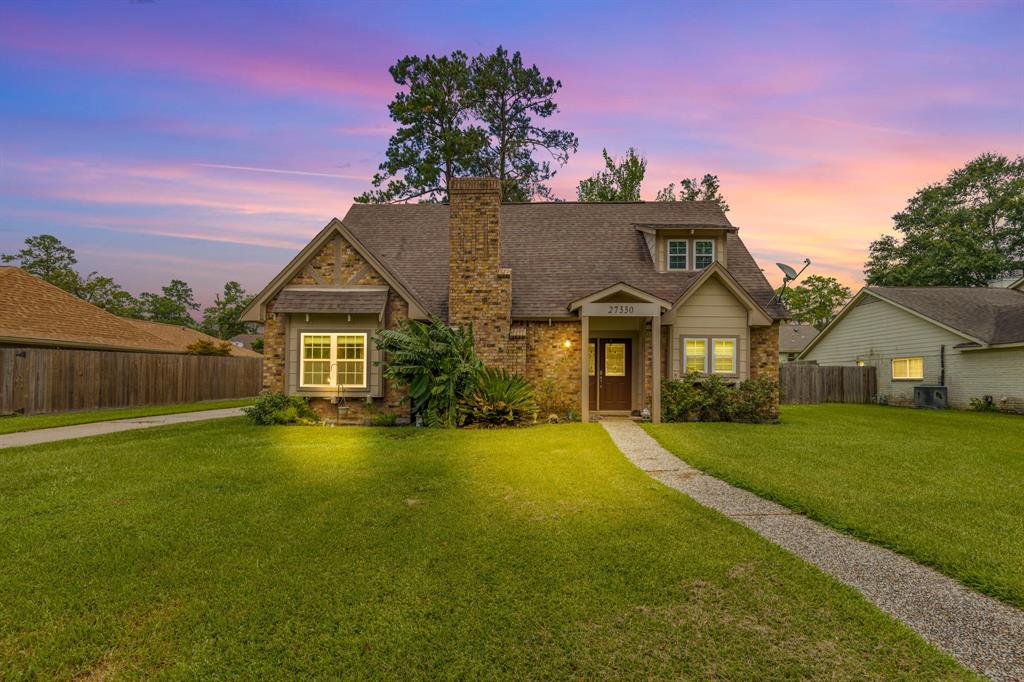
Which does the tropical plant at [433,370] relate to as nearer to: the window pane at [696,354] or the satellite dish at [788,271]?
the window pane at [696,354]

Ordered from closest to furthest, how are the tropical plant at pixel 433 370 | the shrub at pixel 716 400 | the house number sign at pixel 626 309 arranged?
1. the tropical plant at pixel 433 370
2. the house number sign at pixel 626 309
3. the shrub at pixel 716 400

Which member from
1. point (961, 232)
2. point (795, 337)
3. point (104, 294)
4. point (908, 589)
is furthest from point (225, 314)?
point (961, 232)

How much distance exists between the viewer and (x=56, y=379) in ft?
52.4

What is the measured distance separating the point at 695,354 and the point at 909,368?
1444cm

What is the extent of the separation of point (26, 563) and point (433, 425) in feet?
27.9

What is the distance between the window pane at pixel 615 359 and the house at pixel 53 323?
19126mm

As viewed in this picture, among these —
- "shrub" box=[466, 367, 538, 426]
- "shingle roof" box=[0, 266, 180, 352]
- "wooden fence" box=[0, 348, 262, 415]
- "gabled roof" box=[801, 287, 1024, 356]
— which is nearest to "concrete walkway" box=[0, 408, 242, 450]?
"wooden fence" box=[0, 348, 262, 415]

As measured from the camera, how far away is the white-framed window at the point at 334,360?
13.2 meters

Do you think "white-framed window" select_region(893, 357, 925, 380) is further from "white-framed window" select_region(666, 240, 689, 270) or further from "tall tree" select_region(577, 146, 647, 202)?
"tall tree" select_region(577, 146, 647, 202)

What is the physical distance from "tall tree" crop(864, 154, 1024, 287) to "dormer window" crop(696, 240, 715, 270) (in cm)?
3290

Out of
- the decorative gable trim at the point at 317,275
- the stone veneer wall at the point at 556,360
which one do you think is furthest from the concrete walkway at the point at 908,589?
the decorative gable trim at the point at 317,275

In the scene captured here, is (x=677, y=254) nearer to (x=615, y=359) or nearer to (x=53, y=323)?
(x=615, y=359)

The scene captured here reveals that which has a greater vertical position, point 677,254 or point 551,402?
point 677,254

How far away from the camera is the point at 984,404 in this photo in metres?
18.2
